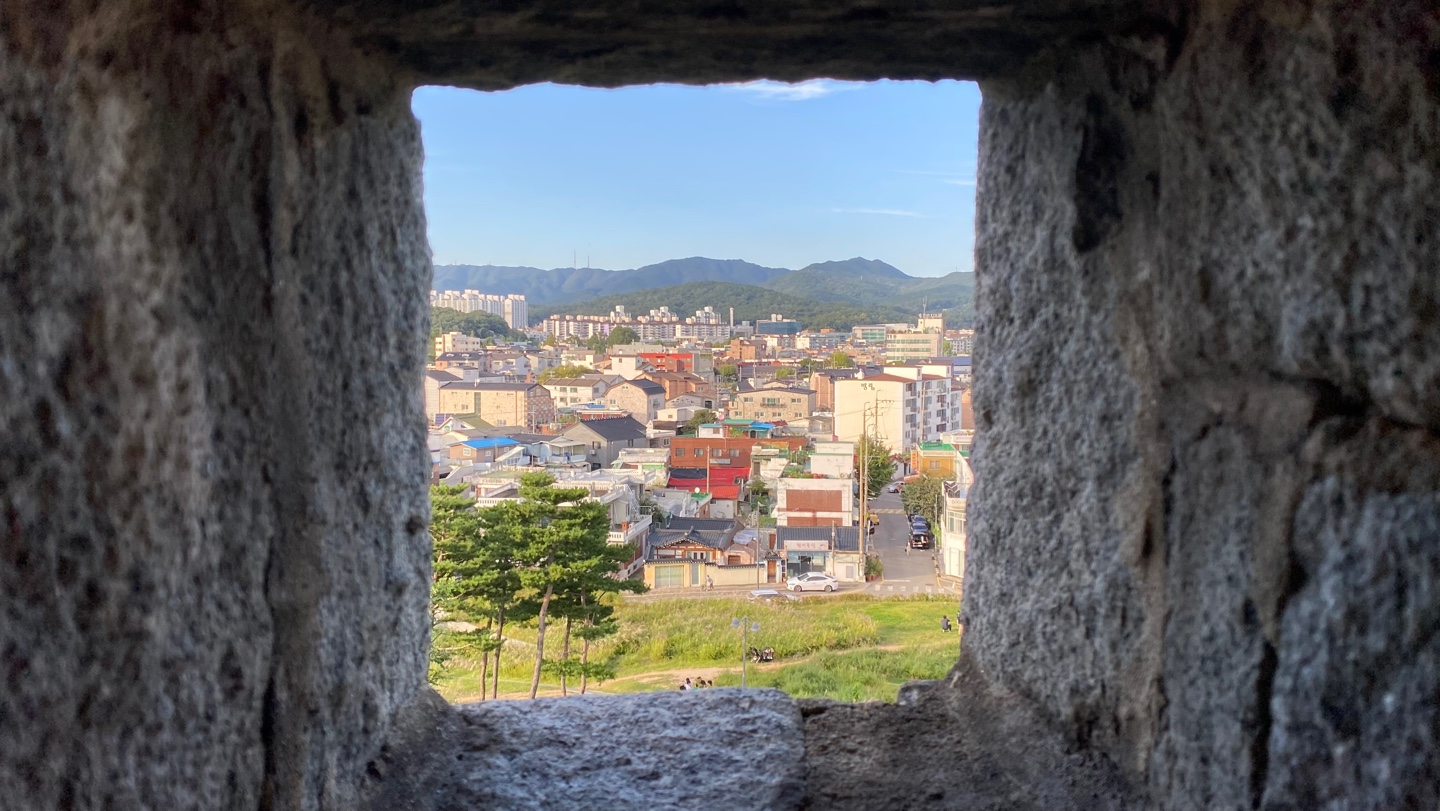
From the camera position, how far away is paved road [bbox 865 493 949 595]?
116 inches

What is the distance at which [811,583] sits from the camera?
A: 297cm

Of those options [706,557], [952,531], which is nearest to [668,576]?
[706,557]

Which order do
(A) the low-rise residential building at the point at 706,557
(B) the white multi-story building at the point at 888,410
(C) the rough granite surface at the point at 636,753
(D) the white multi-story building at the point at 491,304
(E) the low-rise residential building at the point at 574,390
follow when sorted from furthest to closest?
(A) the low-rise residential building at the point at 706,557
(B) the white multi-story building at the point at 888,410
(E) the low-rise residential building at the point at 574,390
(D) the white multi-story building at the point at 491,304
(C) the rough granite surface at the point at 636,753

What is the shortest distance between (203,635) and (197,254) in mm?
325

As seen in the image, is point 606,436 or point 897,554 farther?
point 897,554

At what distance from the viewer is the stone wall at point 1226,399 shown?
0.62 meters

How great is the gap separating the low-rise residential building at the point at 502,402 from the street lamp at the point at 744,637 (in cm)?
80

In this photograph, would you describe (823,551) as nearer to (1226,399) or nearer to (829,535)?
(829,535)

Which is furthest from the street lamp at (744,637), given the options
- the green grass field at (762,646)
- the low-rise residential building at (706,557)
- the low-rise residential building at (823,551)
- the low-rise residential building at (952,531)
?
the low-rise residential building at (952,531)

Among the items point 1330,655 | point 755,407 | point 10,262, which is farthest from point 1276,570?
point 755,407

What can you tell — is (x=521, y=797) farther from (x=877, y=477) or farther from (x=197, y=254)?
(x=877, y=477)

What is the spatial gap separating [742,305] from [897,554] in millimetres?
932

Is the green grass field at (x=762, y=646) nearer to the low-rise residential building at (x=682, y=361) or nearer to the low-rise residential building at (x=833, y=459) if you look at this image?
the low-rise residential building at (x=833, y=459)

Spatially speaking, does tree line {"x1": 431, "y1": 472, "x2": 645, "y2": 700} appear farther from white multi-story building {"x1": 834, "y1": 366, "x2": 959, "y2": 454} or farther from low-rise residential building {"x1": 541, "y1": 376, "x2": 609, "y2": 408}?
white multi-story building {"x1": 834, "y1": 366, "x2": 959, "y2": 454}
